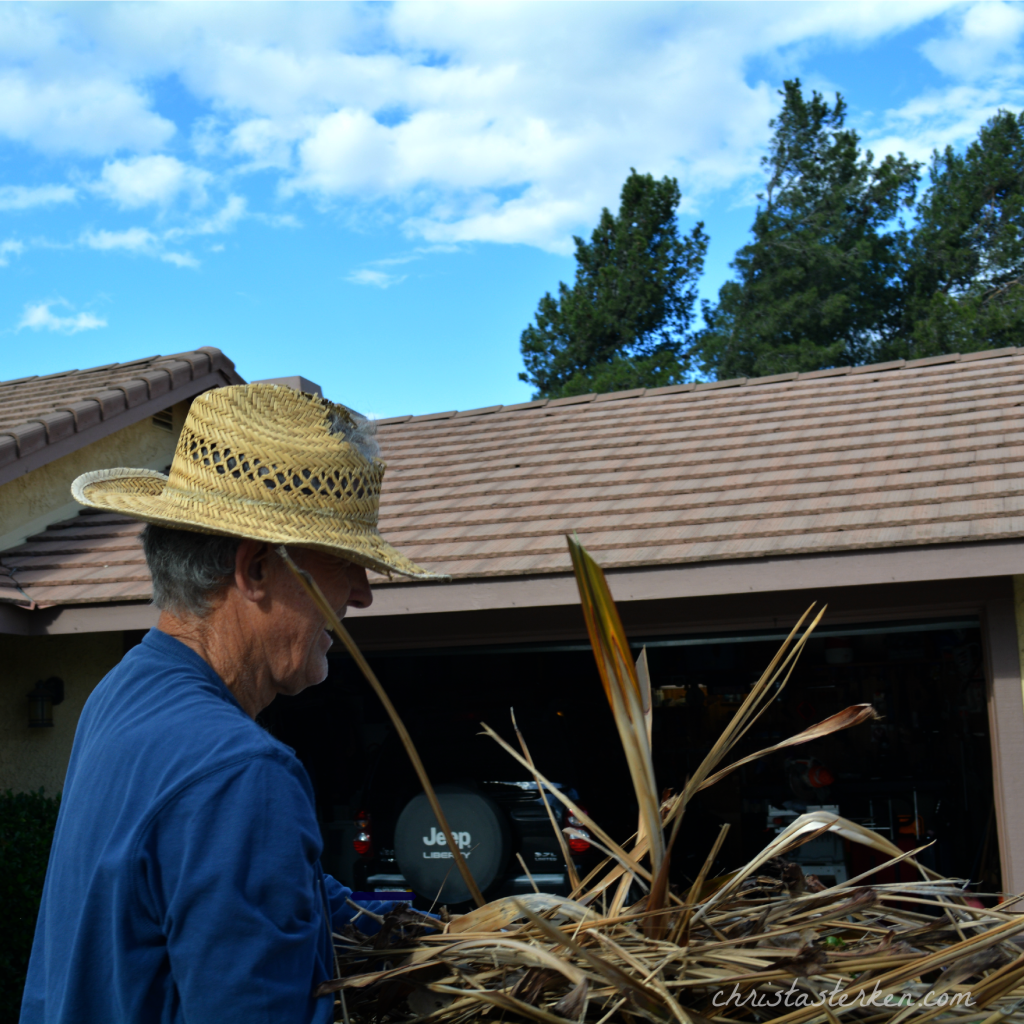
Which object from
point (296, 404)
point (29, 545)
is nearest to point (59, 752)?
point (29, 545)

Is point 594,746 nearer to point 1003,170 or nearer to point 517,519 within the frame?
point 517,519

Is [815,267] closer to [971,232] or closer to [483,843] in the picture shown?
[971,232]

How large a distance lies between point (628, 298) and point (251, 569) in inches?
1254

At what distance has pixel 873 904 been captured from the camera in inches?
59.5

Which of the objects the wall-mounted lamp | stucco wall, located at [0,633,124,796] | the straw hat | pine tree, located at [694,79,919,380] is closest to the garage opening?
stucco wall, located at [0,633,124,796]

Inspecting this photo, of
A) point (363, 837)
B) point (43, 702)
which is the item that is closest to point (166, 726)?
point (43, 702)

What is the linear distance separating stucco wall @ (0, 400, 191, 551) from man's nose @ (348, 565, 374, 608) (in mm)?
5395

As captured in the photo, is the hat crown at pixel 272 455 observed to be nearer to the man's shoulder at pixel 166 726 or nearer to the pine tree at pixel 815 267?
the man's shoulder at pixel 166 726

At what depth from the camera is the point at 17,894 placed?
5.37m

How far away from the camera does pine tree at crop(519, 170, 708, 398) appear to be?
3247cm

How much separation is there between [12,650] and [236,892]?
6.52 meters

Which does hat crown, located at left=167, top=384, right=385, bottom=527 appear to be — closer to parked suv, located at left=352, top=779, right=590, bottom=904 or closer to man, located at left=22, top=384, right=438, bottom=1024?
man, located at left=22, top=384, right=438, bottom=1024

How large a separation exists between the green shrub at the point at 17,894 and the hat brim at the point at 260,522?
173 inches

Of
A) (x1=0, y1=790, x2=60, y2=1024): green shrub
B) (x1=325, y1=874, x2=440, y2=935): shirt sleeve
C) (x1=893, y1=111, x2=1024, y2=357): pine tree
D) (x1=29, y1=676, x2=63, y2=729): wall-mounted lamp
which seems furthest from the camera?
(x1=893, y1=111, x2=1024, y2=357): pine tree
